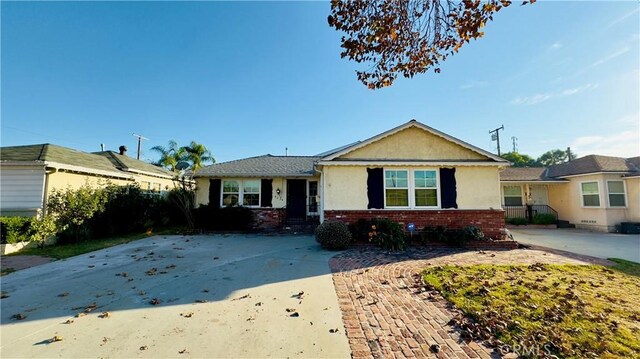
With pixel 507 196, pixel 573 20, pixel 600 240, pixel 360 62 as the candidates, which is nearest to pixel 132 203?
pixel 360 62

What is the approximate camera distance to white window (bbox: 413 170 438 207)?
10875mm

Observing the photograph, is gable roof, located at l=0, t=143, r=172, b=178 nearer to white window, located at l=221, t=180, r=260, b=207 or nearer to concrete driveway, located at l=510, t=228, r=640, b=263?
white window, located at l=221, t=180, r=260, b=207

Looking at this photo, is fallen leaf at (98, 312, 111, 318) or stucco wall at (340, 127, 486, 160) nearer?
fallen leaf at (98, 312, 111, 318)

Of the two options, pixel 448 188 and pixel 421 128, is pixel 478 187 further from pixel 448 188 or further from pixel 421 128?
pixel 421 128

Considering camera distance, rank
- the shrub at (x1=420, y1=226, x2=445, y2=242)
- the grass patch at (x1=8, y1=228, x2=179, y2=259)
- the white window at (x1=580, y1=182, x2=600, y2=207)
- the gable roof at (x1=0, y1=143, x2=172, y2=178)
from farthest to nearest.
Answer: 1. the white window at (x1=580, y1=182, x2=600, y2=207)
2. the gable roof at (x1=0, y1=143, x2=172, y2=178)
3. the shrub at (x1=420, y1=226, x2=445, y2=242)
4. the grass patch at (x1=8, y1=228, x2=179, y2=259)

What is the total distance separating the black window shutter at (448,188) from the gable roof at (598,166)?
38.3 feet

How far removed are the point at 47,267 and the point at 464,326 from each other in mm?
10333

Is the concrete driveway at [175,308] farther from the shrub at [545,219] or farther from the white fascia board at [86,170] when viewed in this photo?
the shrub at [545,219]

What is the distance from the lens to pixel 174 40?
11648mm

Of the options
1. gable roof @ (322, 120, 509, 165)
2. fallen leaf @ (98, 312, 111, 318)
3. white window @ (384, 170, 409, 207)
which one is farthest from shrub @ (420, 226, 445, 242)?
fallen leaf @ (98, 312, 111, 318)

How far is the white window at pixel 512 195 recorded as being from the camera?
62.2ft

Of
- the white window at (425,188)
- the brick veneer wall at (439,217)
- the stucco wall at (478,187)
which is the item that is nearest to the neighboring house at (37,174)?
the brick veneer wall at (439,217)

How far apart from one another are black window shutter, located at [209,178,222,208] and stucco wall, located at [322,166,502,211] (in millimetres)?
7432

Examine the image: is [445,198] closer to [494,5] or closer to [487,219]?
[487,219]
